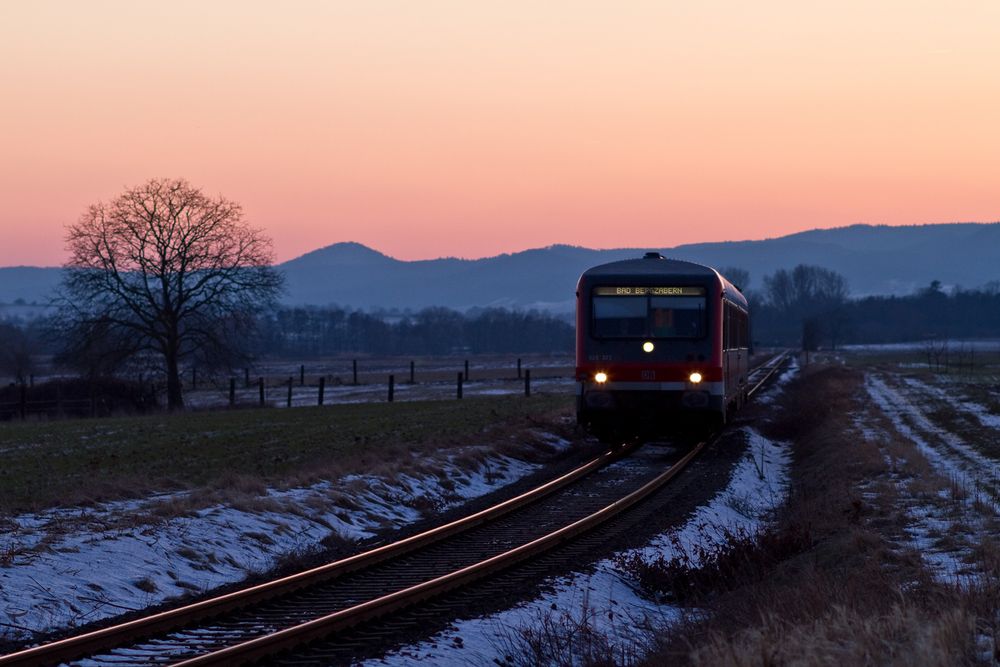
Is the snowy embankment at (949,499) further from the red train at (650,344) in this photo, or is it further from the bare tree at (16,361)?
→ the bare tree at (16,361)

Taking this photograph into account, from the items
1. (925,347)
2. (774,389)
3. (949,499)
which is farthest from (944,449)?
(925,347)

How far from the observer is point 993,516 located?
12.5 metres

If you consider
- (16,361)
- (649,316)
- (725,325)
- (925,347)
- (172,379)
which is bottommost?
(925,347)

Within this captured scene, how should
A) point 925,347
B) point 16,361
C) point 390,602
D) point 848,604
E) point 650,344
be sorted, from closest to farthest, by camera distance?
point 848,604 → point 390,602 → point 650,344 → point 16,361 → point 925,347

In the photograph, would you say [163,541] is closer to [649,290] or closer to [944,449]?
[649,290]

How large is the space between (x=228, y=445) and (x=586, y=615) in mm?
15606

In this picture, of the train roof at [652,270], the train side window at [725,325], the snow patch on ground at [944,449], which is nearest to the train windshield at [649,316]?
the train roof at [652,270]

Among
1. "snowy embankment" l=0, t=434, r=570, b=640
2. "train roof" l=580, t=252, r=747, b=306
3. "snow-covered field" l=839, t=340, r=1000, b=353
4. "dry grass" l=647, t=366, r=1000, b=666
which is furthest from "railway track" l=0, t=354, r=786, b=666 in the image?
"snow-covered field" l=839, t=340, r=1000, b=353

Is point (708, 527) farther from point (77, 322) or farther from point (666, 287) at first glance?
point (77, 322)

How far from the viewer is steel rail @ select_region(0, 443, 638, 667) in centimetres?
762

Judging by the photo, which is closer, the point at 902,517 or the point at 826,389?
the point at 902,517

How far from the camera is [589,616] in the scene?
364 inches

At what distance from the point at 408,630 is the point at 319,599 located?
1354mm

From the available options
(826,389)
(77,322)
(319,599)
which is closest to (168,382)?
(77,322)
